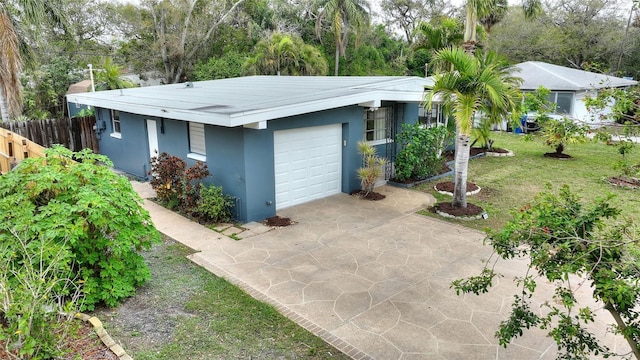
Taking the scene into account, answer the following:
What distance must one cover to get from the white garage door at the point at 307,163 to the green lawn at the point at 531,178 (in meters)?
2.81

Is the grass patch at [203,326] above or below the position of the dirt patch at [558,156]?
above

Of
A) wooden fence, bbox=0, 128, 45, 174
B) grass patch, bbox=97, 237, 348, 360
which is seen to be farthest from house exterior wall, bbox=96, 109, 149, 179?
grass patch, bbox=97, 237, 348, 360

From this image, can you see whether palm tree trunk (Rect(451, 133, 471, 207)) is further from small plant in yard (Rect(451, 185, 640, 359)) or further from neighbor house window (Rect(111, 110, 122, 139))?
neighbor house window (Rect(111, 110, 122, 139))

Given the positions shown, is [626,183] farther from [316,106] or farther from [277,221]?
[277,221]

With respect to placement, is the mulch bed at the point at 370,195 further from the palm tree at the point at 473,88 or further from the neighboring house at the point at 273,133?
the palm tree at the point at 473,88

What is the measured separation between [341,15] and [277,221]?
22864 millimetres

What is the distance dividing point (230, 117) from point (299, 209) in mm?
3193

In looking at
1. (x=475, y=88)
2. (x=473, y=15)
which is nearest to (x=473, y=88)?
(x=475, y=88)

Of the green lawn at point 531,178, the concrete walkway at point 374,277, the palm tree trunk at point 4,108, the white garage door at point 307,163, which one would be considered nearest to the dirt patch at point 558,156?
the green lawn at point 531,178

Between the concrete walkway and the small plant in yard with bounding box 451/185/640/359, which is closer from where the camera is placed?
the small plant in yard with bounding box 451/185/640/359

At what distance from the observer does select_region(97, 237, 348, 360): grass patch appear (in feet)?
15.9

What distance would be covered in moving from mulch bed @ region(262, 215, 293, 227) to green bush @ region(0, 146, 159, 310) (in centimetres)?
338

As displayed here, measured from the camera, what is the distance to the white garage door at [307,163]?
1011 cm

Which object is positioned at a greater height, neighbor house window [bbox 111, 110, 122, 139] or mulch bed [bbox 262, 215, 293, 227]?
neighbor house window [bbox 111, 110, 122, 139]
